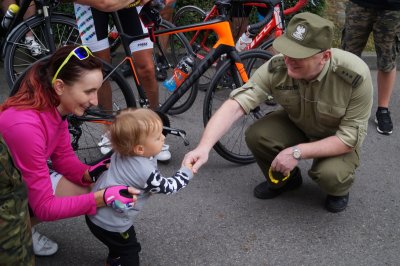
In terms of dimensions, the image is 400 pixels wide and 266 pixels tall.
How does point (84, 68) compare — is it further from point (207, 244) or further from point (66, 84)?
point (207, 244)

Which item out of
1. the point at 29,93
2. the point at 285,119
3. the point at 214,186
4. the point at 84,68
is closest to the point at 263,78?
the point at 285,119

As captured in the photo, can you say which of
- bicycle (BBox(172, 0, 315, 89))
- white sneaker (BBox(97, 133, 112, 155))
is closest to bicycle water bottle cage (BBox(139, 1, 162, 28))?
bicycle (BBox(172, 0, 315, 89))

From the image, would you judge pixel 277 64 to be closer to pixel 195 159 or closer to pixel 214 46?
pixel 214 46

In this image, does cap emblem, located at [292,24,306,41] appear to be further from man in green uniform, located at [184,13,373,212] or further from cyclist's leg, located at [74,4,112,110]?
cyclist's leg, located at [74,4,112,110]

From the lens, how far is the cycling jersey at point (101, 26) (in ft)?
10.2

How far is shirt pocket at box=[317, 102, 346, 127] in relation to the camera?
2.60 m

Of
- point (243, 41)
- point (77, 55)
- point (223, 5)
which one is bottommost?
point (243, 41)

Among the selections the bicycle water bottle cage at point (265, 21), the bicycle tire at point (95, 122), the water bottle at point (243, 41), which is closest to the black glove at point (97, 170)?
the bicycle tire at point (95, 122)

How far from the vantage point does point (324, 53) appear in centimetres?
242

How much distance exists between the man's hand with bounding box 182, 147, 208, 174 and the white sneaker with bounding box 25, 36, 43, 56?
192cm

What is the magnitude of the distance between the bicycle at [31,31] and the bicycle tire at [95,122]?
514 mm

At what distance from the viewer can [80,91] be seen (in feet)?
6.98

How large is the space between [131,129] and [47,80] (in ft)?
1.54

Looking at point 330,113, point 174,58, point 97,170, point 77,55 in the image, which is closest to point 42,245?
point 97,170
